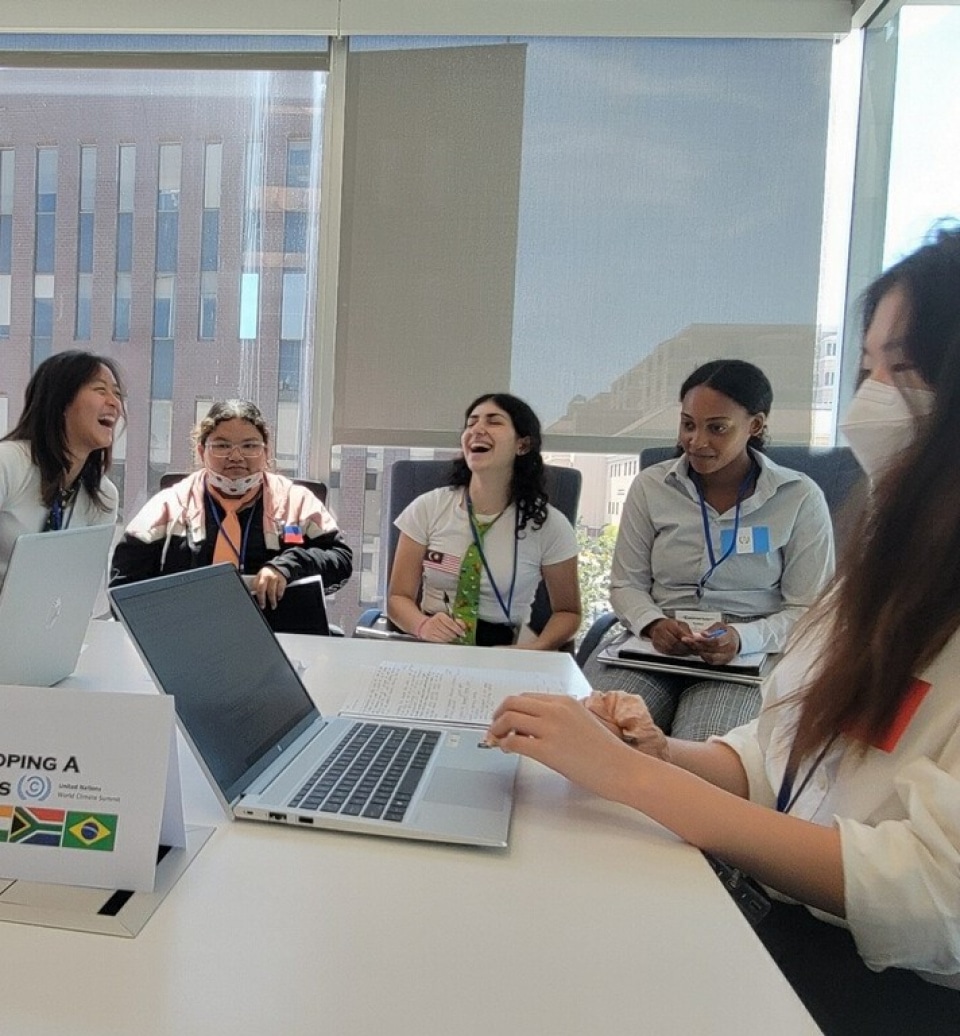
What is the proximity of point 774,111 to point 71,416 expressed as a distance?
280cm

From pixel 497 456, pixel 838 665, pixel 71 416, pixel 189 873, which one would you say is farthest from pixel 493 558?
pixel 189 873

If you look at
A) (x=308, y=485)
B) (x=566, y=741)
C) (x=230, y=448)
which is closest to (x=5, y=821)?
(x=566, y=741)

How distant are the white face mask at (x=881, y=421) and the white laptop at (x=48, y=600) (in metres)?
1.10

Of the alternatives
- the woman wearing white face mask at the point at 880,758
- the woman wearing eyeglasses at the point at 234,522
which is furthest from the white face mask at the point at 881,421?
the woman wearing eyeglasses at the point at 234,522

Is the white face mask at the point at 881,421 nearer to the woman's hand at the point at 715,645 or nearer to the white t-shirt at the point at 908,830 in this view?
the white t-shirt at the point at 908,830

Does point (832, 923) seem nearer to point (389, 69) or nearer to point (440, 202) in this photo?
point (440, 202)

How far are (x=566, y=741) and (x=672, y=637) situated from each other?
1.18 meters

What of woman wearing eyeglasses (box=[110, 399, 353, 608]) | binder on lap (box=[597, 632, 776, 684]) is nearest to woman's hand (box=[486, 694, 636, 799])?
binder on lap (box=[597, 632, 776, 684])

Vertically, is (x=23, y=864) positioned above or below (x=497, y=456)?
below

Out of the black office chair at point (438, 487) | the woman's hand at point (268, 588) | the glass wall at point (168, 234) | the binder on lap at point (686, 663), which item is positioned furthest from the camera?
the glass wall at point (168, 234)

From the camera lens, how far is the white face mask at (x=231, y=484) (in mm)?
2586

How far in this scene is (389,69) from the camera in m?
3.12

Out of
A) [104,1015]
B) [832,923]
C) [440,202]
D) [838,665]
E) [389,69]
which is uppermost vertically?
[389,69]

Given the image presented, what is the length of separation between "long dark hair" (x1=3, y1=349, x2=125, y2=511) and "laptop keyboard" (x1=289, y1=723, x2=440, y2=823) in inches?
69.1
